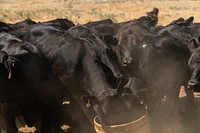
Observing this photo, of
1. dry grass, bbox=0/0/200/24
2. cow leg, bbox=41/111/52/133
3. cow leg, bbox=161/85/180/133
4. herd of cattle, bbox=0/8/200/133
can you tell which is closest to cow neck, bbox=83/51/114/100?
herd of cattle, bbox=0/8/200/133

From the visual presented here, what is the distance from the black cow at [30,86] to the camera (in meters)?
6.67

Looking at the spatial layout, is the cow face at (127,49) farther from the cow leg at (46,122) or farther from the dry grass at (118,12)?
the dry grass at (118,12)

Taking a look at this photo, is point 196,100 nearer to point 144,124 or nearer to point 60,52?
point 60,52

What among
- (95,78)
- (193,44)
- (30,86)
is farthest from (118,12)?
(95,78)

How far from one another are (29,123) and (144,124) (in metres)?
3.06

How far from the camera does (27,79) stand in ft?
22.9

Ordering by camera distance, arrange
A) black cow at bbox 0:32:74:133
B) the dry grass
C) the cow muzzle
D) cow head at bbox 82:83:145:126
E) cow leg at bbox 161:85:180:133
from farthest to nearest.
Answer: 1. the dry grass
2. cow leg at bbox 161:85:180:133
3. black cow at bbox 0:32:74:133
4. the cow muzzle
5. cow head at bbox 82:83:145:126

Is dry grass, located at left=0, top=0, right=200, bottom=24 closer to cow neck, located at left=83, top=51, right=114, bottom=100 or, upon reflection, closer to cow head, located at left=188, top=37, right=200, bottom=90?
cow head, located at left=188, top=37, right=200, bottom=90

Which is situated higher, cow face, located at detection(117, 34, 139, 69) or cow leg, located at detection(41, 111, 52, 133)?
cow face, located at detection(117, 34, 139, 69)

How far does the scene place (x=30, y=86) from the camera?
704 cm

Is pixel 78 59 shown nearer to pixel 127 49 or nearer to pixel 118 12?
pixel 127 49

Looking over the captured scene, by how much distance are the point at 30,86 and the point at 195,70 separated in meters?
3.31

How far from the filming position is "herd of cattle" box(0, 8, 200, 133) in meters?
6.75

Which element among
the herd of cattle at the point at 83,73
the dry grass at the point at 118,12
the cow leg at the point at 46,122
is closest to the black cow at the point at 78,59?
the herd of cattle at the point at 83,73
